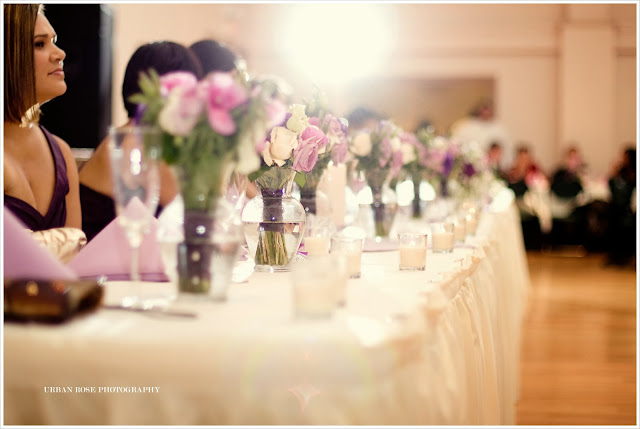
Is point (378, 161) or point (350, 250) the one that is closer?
point (350, 250)

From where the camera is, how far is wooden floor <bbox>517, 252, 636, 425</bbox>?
10.4 ft

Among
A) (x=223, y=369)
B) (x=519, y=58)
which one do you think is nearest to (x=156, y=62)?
(x=223, y=369)

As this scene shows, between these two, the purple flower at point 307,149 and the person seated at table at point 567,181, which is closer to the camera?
the purple flower at point 307,149

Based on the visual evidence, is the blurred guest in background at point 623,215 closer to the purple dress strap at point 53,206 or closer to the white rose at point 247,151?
the purple dress strap at point 53,206

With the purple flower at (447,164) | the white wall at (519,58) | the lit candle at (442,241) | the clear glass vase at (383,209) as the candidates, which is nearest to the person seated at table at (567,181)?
the white wall at (519,58)

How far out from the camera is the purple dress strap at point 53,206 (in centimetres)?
198

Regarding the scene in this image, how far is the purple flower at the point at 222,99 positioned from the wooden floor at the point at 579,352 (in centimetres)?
225

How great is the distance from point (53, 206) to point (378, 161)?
1.04 m

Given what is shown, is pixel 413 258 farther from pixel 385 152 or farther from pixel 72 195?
pixel 72 195

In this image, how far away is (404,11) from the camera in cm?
1205

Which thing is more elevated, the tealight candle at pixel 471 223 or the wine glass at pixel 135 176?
the wine glass at pixel 135 176

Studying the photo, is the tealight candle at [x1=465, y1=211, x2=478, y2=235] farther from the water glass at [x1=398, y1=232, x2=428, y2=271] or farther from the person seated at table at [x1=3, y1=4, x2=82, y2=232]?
the person seated at table at [x1=3, y1=4, x2=82, y2=232]

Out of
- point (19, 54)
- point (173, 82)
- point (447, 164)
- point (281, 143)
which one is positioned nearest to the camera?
point (173, 82)

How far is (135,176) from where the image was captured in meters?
1.19
